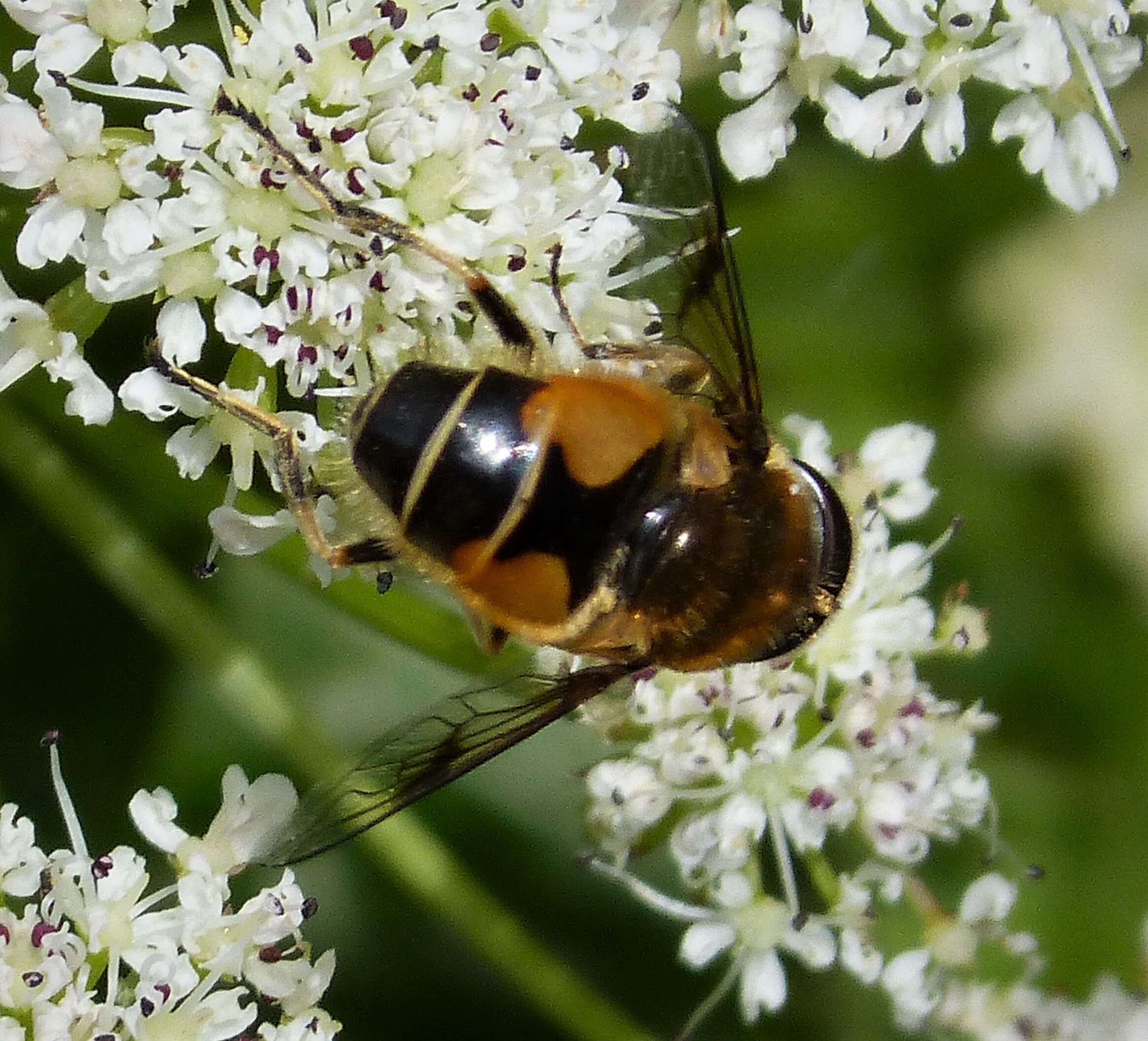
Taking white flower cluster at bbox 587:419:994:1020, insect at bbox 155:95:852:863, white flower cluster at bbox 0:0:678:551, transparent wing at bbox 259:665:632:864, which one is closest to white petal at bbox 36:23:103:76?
white flower cluster at bbox 0:0:678:551

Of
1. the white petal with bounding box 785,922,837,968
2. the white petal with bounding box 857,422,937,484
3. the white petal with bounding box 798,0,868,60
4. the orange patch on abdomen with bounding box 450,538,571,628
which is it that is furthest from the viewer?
the white petal with bounding box 857,422,937,484

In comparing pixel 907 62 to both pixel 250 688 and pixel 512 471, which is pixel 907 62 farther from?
pixel 250 688

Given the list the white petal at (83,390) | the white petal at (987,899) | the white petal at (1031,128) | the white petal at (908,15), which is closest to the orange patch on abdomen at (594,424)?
the white petal at (83,390)

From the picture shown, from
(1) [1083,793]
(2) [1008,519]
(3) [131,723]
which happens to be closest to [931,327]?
(2) [1008,519]

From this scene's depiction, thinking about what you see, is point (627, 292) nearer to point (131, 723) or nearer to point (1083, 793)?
point (131, 723)

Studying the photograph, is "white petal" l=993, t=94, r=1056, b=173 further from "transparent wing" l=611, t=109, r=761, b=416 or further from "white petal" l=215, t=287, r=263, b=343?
"white petal" l=215, t=287, r=263, b=343

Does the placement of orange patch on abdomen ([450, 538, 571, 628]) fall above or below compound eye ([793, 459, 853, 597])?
above

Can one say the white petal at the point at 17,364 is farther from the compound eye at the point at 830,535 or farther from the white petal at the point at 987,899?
the white petal at the point at 987,899
